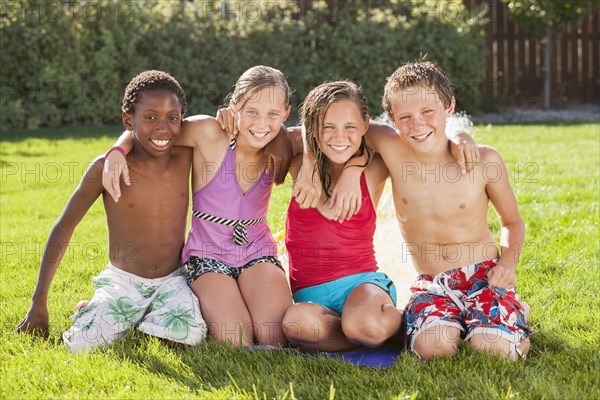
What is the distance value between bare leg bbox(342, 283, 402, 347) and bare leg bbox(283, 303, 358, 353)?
0.07m

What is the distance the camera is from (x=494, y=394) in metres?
2.52

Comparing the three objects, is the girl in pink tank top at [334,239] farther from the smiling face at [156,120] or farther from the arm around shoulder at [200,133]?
the smiling face at [156,120]

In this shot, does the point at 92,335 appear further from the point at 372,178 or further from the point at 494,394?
the point at 494,394

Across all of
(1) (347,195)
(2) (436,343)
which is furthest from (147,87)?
(2) (436,343)

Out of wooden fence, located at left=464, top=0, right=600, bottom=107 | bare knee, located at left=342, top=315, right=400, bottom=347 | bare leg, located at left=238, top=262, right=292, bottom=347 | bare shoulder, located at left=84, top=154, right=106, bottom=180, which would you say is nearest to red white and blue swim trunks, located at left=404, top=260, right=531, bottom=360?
bare knee, located at left=342, top=315, right=400, bottom=347

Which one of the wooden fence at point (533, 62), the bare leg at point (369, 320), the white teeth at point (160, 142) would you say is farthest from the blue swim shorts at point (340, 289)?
the wooden fence at point (533, 62)

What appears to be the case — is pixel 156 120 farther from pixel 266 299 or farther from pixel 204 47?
pixel 204 47

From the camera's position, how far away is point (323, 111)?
3326 mm

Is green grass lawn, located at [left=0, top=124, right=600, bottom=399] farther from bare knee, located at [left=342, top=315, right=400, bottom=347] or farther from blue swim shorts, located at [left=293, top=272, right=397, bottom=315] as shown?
blue swim shorts, located at [left=293, top=272, right=397, bottom=315]

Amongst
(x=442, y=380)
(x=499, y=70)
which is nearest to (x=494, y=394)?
(x=442, y=380)

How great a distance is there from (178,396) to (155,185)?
1157mm

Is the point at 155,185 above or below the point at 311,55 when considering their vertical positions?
below

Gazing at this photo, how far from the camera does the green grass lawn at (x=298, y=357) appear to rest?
2637mm

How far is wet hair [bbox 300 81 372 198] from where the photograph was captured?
10.9ft
